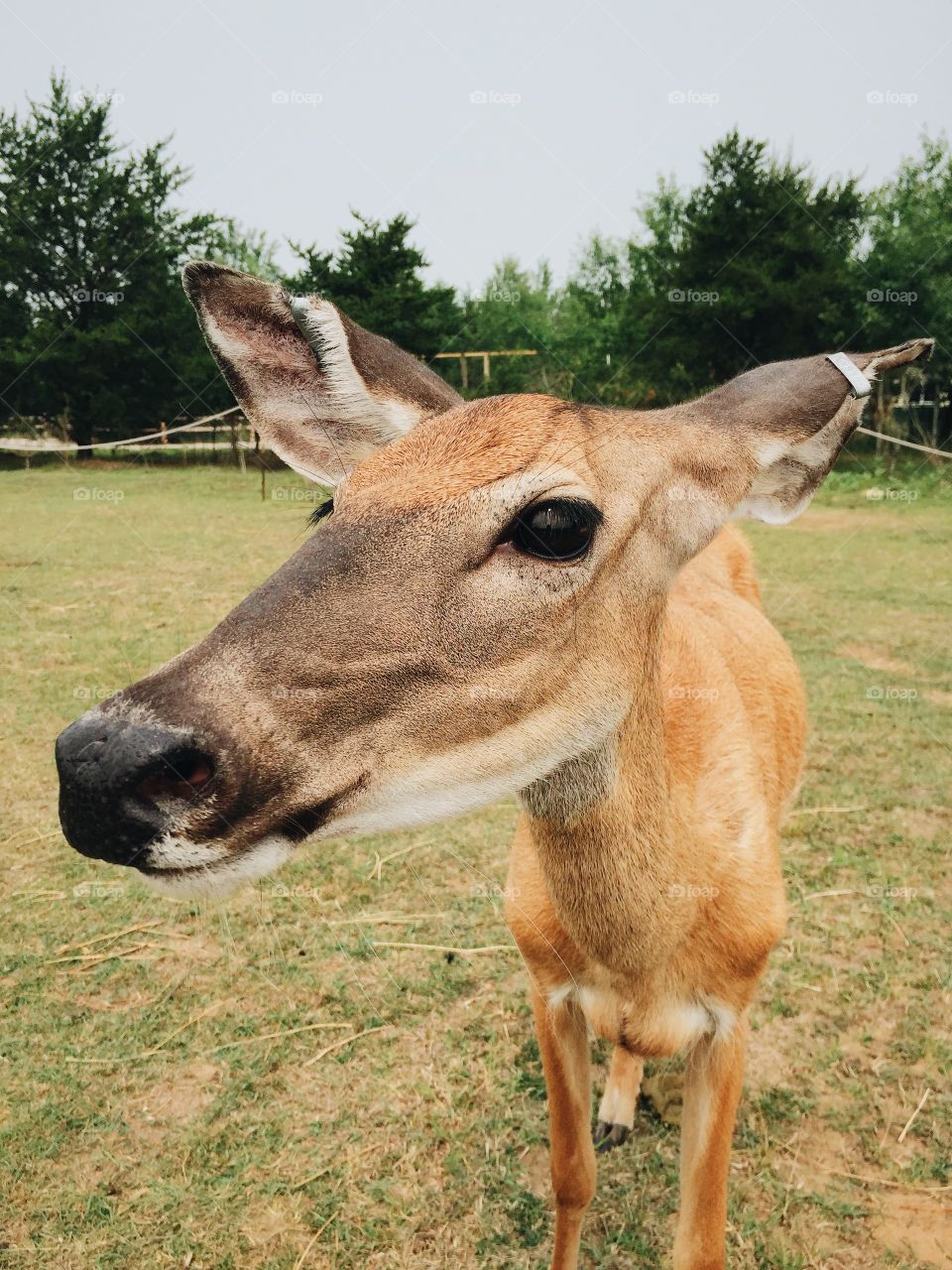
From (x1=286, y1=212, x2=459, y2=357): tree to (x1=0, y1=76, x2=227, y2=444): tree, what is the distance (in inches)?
440

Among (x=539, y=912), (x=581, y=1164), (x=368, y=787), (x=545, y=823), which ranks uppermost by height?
(x=368, y=787)

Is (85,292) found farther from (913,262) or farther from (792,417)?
(792,417)

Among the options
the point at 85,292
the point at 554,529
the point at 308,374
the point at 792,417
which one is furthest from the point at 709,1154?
the point at 85,292

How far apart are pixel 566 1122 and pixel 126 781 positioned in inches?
84.0

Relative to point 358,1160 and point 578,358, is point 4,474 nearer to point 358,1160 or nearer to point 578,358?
point 578,358

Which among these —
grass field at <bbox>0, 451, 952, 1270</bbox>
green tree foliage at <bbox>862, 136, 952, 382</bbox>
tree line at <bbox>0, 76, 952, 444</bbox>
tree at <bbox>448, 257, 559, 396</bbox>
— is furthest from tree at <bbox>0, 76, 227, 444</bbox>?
grass field at <bbox>0, 451, 952, 1270</bbox>

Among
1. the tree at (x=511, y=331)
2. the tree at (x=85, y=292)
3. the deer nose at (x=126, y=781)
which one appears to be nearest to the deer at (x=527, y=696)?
the deer nose at (x=126, y=781)

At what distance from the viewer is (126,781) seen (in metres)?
1.52

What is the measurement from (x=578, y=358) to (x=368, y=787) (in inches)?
1091

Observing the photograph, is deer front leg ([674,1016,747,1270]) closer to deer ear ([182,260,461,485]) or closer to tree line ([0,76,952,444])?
deer ear ([182,260,461,485])

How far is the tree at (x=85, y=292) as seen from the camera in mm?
33656

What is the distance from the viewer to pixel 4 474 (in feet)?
90.2

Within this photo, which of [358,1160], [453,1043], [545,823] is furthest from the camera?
[453,1043]

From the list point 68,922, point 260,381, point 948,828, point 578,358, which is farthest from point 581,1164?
point 578,358
